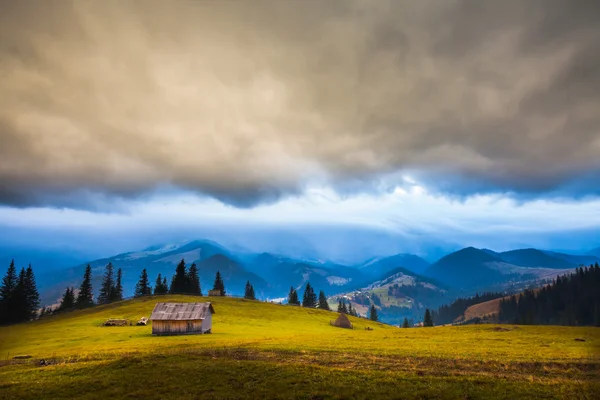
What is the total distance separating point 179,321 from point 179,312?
2.35 meters

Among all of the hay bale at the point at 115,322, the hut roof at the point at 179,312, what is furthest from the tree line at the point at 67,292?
the hut roof at the point at 179,312

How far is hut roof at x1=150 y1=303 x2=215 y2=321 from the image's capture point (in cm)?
7344

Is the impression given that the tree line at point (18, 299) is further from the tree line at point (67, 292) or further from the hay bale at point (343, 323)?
the hay bale at point (343, 323)

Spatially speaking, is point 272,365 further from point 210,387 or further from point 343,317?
point 343,317

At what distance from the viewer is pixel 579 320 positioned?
Answer: 197250mm

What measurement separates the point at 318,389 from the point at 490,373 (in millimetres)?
15781

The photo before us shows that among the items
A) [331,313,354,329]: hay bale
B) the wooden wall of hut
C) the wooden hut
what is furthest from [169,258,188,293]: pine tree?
the wooden wall of hut

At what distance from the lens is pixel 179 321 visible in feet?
242

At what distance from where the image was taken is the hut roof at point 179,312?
73438 mm

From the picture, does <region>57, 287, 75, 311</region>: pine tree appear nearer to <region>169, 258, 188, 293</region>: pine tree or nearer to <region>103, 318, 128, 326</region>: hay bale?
<region>169, 258, 188, 293</region>: pine tree

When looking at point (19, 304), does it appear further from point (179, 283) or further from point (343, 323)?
point (343, 323)

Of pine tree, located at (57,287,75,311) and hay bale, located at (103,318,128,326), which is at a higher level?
pine tree, located at (57,287,75,311)

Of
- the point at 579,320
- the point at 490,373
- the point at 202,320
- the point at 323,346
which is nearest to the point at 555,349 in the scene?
the point at 490,373

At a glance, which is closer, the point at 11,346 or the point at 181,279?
the point at 11,346
